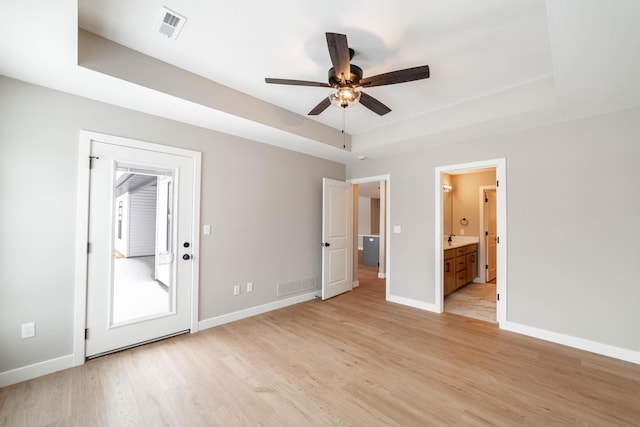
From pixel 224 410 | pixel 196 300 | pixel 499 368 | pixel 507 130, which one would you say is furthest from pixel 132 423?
pixel 507 130

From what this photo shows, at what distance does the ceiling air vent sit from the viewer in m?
1.89

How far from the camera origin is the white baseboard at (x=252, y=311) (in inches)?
133

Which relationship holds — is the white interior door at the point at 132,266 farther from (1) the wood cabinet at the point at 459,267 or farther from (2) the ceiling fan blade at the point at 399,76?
(1) the wood cabinet at the point at 459,267

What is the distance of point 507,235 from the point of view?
11.1 ft

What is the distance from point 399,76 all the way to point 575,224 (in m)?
2.79

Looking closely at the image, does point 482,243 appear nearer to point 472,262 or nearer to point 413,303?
point 472,262

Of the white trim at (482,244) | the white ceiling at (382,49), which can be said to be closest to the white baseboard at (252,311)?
the white ceiling at (382,49)

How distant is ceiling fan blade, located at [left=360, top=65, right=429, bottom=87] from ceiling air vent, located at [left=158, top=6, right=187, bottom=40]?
1.49 metres

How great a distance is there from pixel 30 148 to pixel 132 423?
8.10ft

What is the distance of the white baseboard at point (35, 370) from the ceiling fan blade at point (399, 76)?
12.3 ft

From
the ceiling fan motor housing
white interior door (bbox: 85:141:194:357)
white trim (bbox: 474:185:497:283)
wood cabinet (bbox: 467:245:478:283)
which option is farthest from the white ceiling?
wood cabinet (bbox: 467:245:478:283)

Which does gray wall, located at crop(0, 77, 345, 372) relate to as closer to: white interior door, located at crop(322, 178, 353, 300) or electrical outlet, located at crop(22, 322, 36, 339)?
electrical outlet, located at crop(22, 322, 36, 339)

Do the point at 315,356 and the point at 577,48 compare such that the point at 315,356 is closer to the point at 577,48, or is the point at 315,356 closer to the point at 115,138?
the point at 115,138

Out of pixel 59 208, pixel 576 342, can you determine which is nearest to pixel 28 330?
pixel 59 208
